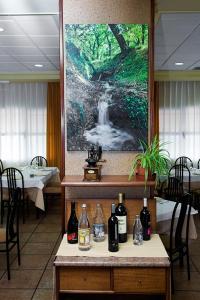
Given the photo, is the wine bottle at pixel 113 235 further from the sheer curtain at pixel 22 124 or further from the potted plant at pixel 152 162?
the sheer curtain at pixel 22 124

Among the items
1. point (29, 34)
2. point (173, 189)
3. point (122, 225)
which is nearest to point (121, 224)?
point (122, 225)

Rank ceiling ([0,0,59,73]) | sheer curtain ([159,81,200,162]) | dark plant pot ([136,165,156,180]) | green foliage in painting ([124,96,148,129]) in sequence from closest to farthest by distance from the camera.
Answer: dark plant pot ([136,165,156,180]), green foliage in painting ([124,96,148,129]), ceiling ([0,0,59,73]), sheer curtain ([159,81,200,162])

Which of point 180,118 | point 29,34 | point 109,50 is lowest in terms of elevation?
point 180,118

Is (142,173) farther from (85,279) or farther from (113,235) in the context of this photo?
(85,279)

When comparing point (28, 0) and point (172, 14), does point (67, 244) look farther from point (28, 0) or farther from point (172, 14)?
point (172, 14)

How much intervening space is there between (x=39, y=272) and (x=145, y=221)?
153cm

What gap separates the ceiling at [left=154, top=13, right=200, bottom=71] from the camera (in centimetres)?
377

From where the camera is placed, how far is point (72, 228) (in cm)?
239

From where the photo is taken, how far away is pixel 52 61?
610cm

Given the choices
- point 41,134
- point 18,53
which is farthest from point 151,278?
point 41,134

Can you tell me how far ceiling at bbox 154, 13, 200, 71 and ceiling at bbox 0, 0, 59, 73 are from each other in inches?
50.9

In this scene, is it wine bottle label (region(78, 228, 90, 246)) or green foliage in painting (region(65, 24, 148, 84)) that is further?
green foliage in painting (region(65, 24, 148, 84))

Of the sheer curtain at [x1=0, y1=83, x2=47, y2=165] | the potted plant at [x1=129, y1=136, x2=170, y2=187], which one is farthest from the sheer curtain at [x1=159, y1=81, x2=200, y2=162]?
the potted plant at [x1=129, y1=136, x2=170, y2=187]

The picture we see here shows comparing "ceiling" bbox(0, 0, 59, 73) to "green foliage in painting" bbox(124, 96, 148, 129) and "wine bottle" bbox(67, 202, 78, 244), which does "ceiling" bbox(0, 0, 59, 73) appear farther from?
"wine bottle" bbox(67, 202, 78, 244)
